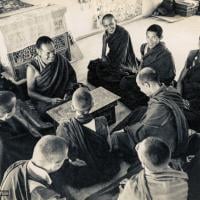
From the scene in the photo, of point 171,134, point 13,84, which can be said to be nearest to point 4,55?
point 13,84

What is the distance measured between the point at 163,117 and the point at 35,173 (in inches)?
57.9

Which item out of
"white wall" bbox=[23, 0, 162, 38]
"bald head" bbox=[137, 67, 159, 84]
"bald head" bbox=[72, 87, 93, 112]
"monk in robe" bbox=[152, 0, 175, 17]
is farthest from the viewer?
"monk in robe" bbox=[152, 0, 175, 17]

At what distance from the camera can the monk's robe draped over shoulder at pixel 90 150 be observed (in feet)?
11.8

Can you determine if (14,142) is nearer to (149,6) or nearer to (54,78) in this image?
(54,78)

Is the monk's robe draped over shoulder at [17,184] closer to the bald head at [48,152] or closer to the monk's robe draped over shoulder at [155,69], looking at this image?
the bald head at [48,152]

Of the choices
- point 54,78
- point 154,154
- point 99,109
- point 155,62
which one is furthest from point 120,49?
point 154,154

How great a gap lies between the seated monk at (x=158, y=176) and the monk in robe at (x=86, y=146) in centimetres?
83

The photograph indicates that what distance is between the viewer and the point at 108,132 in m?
3.94

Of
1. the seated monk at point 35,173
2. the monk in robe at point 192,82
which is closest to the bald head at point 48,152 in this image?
the seated monk at point 35,173

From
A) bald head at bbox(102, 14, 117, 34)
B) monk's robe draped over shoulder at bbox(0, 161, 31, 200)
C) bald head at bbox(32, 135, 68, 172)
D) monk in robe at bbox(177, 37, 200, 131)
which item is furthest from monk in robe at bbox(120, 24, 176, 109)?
monk's robe draped over shoulder at bbox(0, 161, 31, 200)

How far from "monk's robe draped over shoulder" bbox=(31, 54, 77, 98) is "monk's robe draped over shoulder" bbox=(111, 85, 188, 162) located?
1.53 metres

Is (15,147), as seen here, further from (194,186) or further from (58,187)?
(194,186)

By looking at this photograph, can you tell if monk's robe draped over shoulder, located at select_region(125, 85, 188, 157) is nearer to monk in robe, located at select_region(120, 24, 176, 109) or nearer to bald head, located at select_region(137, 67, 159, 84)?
bald head, located at select_region(137, 67, 159, 84)

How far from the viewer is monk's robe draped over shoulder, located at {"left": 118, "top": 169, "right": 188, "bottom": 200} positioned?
2.90 metres
